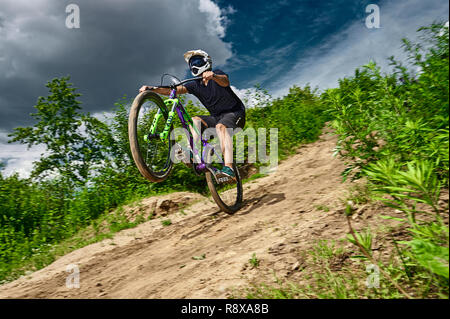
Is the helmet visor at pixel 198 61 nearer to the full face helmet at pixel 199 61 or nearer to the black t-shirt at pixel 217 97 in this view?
the full face helmet at pixel 199 61

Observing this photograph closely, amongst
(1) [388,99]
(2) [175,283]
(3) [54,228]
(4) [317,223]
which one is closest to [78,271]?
(2) [175,283]

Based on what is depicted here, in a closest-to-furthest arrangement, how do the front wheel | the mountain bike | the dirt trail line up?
the dirt trail
the mountain bike
the front wheel

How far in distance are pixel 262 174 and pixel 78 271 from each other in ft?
14.9

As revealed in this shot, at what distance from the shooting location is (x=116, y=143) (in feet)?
29.3

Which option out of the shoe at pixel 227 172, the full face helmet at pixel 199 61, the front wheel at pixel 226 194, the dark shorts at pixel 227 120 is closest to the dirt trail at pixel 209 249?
the front wheel at pixel 226 194

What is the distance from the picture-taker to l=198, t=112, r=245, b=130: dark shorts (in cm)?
429

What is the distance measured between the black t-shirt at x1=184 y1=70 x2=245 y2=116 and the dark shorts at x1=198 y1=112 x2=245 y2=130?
0.36 feet

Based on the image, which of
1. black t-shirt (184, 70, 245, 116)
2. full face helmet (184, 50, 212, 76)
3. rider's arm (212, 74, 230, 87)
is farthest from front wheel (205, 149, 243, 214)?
full face helmet (184, 50, 212, 76)

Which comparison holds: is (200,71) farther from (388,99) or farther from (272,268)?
(272,268)

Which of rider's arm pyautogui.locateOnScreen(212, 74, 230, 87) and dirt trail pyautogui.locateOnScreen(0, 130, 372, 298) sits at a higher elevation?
rider's arm pyautogui.locateOnScreen(212, 74, 230, 87)

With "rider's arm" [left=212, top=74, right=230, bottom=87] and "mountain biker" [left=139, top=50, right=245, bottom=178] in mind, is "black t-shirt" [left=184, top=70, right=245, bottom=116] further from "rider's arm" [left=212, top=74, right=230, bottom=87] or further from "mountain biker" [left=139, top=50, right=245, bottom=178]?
"rider's arm" [left=212, top=74, right=230, bottom=87]

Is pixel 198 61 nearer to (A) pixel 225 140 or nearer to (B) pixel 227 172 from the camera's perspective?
(A) pixel 225 140

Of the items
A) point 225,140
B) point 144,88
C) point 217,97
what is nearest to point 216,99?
point 217,97

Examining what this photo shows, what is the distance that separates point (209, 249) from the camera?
3.17 metres
